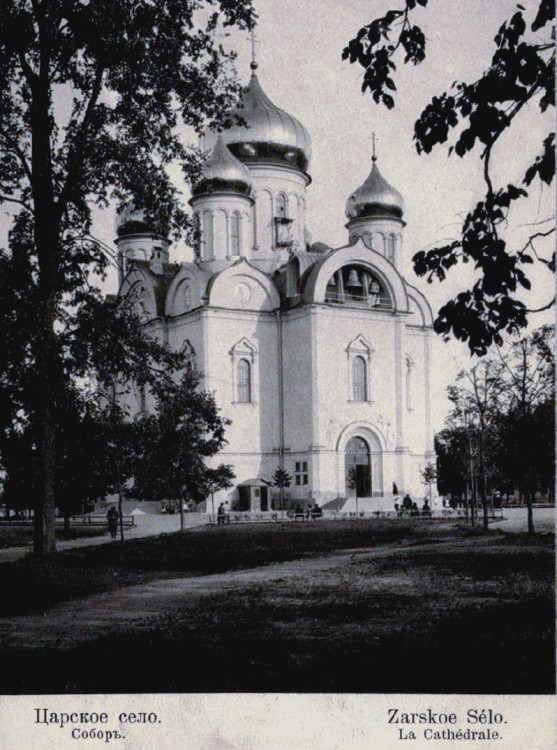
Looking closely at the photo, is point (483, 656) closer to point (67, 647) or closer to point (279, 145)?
point (67, 647)

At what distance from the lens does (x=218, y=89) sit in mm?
13094

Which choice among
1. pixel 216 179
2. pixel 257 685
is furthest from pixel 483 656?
pixel 216 179

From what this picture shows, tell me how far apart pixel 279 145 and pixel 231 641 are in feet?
121

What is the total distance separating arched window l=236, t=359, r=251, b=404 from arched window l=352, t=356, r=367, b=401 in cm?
461

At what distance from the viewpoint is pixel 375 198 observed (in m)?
45.4

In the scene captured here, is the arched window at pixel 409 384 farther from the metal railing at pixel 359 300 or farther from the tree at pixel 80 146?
the tree at pixel 80 146

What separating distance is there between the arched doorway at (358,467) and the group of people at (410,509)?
2.10m

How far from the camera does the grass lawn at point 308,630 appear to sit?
7203 millimetres

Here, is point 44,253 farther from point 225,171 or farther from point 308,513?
point 225,171

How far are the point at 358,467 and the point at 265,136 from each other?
15.8 m

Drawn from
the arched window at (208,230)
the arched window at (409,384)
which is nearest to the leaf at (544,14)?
the arched window at (208,230)

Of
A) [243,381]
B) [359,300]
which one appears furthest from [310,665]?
[359,300]

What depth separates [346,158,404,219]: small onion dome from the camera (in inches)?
1788

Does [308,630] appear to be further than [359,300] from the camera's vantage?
No
